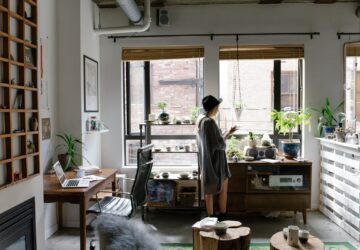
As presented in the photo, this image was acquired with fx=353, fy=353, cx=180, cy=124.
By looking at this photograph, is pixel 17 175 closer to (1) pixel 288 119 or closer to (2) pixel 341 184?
(1) pixel 288 119

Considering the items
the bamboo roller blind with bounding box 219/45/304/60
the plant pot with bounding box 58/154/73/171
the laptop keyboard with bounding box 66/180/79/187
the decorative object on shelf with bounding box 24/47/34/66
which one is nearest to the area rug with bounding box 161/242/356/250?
the laptop keyboard with bounding box 66/180/79/187

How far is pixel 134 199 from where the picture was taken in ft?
10.7

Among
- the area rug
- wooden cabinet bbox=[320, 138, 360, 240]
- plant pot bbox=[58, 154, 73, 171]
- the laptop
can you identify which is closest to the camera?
the laptop

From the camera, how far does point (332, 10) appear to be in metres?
4.59

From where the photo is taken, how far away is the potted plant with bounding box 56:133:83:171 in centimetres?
382

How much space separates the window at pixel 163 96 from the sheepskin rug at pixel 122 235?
3358mm

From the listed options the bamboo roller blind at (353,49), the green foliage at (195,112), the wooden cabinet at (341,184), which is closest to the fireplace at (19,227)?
the green foliage at (195,112)

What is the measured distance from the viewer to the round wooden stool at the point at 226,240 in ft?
8.70

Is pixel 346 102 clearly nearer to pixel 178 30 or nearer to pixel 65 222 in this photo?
pixel 178 30

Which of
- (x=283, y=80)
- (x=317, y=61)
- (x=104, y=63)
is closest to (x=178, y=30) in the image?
(x=104, y=63)

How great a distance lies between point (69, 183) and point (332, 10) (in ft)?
12.7

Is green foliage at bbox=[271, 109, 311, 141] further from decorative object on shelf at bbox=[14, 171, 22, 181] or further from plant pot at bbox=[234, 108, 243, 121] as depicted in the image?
decorative object on shelf at bbox=[14, 171, 22, 181]

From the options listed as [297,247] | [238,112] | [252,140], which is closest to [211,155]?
[252,140]

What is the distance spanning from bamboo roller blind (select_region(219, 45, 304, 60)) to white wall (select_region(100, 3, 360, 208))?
0.24ft
